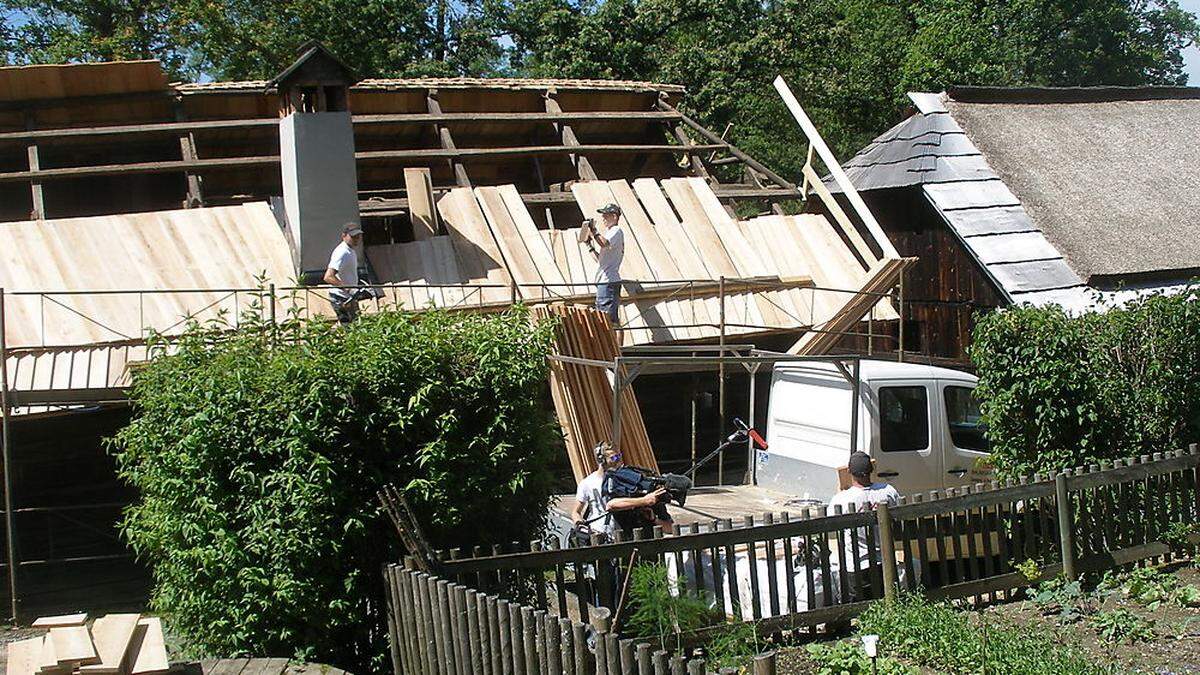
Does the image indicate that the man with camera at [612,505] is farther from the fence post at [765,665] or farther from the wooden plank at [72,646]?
the wooden plank at [72,646]

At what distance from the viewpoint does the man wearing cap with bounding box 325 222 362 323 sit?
12.8 meters

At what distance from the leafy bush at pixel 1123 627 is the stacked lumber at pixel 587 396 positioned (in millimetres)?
4683

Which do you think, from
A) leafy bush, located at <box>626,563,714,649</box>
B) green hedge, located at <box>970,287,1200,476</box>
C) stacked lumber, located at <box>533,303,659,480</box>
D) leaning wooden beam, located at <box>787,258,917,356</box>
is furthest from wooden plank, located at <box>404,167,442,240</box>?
leafy bush, located at <box>626,563,714,649</box>

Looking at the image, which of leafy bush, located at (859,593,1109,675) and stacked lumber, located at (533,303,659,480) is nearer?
leafy bush, located at (859,593,1109,675)

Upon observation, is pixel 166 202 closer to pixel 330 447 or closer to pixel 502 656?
pixel 330 447

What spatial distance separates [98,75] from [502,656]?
44.7ft

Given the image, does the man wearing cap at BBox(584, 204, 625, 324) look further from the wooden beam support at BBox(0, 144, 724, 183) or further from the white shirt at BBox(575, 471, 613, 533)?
the white shirt at BBox(575, 471, 613, 533)

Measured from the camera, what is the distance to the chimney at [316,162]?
563 inches

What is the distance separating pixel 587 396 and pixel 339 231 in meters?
4.32

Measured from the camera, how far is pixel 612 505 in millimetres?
8992

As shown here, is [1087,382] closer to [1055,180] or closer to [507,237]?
[507,237]

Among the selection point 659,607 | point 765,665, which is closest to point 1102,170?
point 659,607

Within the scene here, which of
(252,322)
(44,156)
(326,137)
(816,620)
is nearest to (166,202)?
(44,156)

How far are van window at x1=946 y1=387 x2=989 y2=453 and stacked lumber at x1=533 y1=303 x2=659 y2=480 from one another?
127 inches
